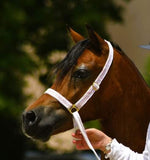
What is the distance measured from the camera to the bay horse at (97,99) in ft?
11.5

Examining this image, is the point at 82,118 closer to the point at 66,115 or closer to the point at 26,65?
the point at 66,115

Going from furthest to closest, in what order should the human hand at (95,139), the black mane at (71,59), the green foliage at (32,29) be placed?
the green foliage at (32,29)
the black mane at (71,59)
the human hand at (95,139)

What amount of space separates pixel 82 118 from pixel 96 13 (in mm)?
6310

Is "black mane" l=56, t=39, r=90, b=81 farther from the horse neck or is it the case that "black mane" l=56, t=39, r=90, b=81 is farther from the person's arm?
the person's arm

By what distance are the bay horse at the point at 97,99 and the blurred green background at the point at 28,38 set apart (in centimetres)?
530

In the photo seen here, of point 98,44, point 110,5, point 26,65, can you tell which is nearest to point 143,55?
point 110,5

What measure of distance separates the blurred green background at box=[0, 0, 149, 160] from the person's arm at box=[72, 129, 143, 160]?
220 inches

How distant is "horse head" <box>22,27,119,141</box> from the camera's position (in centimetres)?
347

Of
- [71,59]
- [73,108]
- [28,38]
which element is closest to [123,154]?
[73,108]

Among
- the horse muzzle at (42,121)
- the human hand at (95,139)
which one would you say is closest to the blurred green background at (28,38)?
the horse muzzle at (42,121)

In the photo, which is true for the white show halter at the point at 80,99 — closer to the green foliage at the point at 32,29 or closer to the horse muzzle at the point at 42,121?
the horse muzzle at the point at 42,121

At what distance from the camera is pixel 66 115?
3518 millimetres

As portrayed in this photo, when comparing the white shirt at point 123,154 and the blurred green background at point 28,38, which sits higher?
the white shirt at point 123,154

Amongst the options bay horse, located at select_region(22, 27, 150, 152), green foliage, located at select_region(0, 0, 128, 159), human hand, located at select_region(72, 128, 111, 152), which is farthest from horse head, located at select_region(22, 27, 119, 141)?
green foliage, located at select_region(0, 0, 128, 159)
